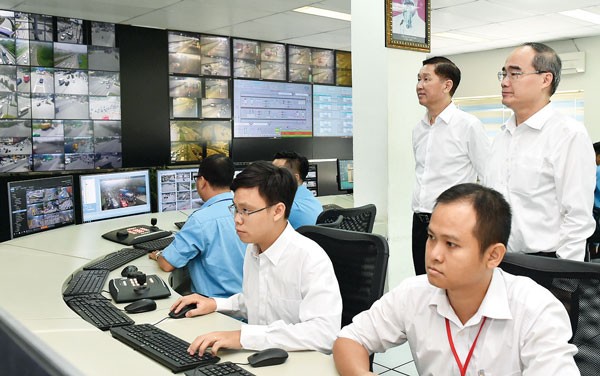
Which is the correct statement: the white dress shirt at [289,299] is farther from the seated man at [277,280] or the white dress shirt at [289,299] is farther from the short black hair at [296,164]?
the short black hair at [296,164]

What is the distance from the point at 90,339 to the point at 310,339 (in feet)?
2.09

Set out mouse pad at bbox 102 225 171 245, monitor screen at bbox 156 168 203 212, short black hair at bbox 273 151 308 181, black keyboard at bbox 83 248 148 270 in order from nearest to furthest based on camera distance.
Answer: black keyboard at bbox 83 248 148 270 < mouse pad at bbox 102 225 171 245 < short black hair at bbox 273 151 308 181 < monitor screen at bbox 156 168 203 212

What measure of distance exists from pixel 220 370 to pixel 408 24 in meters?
2.80

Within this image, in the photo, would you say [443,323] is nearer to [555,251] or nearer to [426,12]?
[555,251]

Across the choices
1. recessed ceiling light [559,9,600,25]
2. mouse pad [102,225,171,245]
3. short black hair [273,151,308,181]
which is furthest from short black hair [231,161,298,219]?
recessed ceiling light [559,9,600,25]

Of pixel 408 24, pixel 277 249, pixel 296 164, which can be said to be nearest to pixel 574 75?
pixel 408 24

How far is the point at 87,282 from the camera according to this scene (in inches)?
89.7

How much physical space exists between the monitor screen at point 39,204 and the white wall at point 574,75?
6376 mm

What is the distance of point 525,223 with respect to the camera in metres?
2.02

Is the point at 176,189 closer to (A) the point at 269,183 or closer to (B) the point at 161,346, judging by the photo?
(A) the point at 269,183

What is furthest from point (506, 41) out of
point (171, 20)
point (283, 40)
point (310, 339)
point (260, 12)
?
point (310, 339)

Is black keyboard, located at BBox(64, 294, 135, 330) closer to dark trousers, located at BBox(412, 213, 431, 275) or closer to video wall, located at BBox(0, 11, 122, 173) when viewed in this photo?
dark trousers, located at BBox(412, 213, 431, 275)

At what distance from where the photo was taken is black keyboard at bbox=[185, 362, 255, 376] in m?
1.32

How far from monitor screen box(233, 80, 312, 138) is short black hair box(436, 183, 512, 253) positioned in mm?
5215
